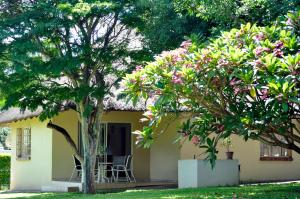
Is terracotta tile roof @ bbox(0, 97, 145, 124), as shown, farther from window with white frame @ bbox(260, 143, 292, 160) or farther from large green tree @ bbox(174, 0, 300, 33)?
large green tree @ bbox(174, 0, 300, 33)

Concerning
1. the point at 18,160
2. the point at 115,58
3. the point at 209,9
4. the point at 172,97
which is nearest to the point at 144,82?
the point at 172,97

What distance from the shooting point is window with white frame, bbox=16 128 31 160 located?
22.2 metres

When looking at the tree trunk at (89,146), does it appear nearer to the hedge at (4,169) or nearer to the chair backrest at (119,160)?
the chair backrest at (119,160)

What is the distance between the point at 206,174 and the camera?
15.8 metres

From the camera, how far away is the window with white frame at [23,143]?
22188 mm

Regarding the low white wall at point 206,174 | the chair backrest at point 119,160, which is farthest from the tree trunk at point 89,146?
the chair backrest at point 119,160

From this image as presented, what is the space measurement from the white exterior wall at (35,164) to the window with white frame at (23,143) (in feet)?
0.71

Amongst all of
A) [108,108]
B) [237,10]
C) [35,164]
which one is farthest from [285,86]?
[35,164]

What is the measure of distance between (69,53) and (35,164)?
7738mm

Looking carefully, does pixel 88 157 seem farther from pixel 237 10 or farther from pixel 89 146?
pixel 237 10

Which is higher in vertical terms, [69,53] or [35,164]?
[69,53]

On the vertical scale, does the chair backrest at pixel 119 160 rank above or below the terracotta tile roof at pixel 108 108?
below

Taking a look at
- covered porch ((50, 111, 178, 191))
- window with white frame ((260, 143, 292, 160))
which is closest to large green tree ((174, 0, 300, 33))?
covered porch ((50, 111, 178, 191))

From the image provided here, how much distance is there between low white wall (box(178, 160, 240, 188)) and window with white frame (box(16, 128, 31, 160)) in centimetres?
816
